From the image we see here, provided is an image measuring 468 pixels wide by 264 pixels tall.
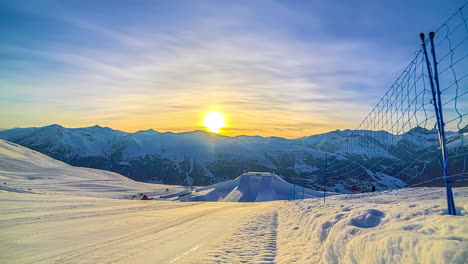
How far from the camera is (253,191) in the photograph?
58844 millimetres

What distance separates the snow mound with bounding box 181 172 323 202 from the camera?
54.5 metres

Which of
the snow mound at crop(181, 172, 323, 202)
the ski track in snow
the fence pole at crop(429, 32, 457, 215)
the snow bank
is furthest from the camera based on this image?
the snow mound at crop(181, 172, 323, 202)

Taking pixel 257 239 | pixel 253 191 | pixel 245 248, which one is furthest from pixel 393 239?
pixel 253 191

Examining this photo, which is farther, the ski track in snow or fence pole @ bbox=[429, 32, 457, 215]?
the ski track in snow

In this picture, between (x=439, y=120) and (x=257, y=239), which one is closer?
(x=439, y=120)

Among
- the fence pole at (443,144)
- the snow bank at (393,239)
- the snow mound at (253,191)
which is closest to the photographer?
the snow bank at (393,239)

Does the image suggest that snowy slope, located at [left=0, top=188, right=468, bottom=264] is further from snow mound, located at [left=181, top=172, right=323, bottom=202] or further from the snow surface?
snow mound, located at [left=181, top=172, right=323, bottom=202]

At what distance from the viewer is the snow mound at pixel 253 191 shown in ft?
179

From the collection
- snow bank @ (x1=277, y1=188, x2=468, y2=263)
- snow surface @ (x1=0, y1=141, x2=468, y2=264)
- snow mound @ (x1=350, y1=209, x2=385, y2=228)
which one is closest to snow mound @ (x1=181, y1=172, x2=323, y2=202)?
snow surface @ (x1=0, y1=141, x2=468, y2=264)

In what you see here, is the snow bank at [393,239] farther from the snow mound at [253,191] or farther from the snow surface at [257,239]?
the snow mound at [253,191]

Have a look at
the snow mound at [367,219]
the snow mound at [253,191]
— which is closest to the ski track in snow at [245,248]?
the snow mound at [367,219]

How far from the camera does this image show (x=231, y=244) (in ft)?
31.3

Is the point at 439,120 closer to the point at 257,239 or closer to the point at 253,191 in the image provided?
the point at 257,239

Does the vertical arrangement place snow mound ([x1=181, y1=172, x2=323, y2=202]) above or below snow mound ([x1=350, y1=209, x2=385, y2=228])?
below
